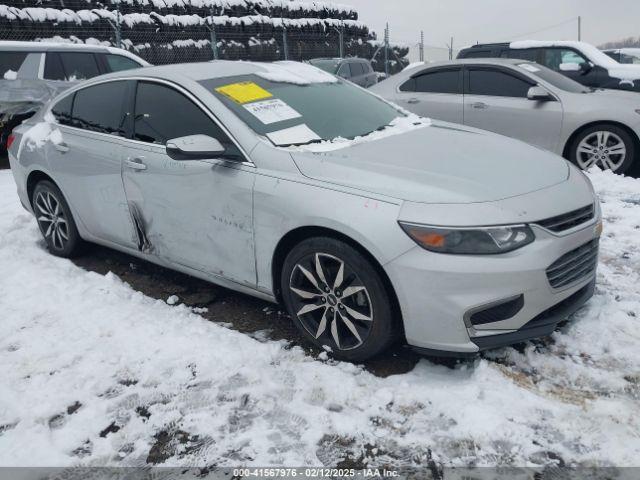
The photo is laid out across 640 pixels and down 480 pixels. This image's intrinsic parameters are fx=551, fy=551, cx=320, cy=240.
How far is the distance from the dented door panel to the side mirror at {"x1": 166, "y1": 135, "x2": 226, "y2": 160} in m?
0.12

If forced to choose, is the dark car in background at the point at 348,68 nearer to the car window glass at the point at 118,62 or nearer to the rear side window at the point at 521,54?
the rear side window at the point at 521,54

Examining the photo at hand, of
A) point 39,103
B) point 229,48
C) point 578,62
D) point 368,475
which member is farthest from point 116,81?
point 229,48

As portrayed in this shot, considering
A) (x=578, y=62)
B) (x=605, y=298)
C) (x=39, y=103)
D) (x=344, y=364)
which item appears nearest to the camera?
(x=344, y=364)

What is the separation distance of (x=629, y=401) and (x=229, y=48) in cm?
1639

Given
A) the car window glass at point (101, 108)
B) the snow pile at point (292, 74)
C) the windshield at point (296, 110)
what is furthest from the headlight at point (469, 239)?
the car window glass at point (101, 108)

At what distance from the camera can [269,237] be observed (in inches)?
120

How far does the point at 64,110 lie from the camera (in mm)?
→ 4434

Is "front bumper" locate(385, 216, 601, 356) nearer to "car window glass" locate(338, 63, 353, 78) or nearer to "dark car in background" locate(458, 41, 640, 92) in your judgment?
"dark car in background" locate(458, 41, 640, 92)

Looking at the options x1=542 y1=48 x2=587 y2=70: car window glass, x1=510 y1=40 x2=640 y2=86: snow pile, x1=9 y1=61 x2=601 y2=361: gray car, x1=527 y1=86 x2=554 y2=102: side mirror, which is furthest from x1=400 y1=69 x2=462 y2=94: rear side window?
x1=9 y1=61 x2=601 y2=361: gray car

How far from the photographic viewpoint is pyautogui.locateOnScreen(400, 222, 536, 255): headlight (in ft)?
8.34

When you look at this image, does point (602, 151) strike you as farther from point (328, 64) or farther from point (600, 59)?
point (328, 64)

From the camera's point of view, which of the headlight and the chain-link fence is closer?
the headlight

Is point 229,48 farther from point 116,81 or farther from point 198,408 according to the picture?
point 198,408

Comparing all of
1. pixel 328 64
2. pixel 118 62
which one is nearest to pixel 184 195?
pixel 118 62
